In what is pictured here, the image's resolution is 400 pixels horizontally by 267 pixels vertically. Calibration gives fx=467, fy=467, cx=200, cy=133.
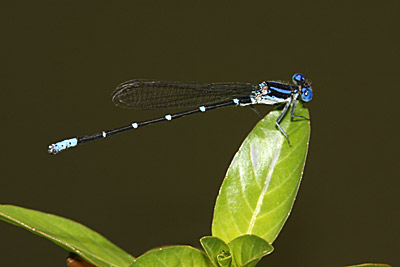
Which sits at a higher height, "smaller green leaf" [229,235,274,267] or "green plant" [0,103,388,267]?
"green plant" [0,103,388,267]

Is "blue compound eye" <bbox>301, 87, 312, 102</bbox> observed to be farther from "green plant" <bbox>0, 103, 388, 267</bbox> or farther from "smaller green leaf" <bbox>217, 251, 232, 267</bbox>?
"smaller green leaf" <bbox>217, 251, 232, 267</bbox>

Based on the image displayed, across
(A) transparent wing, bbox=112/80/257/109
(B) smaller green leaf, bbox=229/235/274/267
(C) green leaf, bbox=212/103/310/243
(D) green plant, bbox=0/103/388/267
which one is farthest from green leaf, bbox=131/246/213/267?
(A) transparent wing, bbox=112/80/257/109

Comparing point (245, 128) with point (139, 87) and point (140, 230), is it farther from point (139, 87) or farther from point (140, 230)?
point (139, 87)

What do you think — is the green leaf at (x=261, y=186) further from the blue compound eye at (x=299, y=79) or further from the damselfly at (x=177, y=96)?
the damselfly at (x=177, y=96)

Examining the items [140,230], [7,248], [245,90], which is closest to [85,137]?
[245,90]

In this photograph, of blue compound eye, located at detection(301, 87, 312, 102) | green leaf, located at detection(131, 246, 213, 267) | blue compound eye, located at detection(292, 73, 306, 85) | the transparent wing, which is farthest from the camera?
the transparent wing

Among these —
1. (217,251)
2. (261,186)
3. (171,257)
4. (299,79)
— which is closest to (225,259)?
(217,251)
